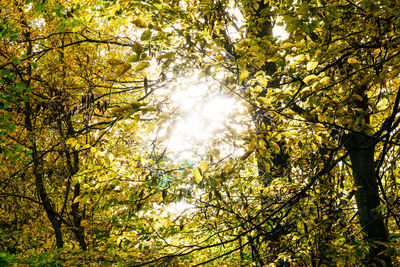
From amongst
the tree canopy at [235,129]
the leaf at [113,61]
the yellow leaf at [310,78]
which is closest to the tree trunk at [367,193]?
the tree canopy at [235,129]

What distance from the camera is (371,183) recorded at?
11.5 feet

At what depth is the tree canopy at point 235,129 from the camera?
2.04 m

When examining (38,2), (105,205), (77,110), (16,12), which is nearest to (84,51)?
(16,12)

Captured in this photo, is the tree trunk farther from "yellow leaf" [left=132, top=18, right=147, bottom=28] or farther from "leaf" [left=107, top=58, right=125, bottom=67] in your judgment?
"leaf" [left=107, top=58, right=125, bottom=67]

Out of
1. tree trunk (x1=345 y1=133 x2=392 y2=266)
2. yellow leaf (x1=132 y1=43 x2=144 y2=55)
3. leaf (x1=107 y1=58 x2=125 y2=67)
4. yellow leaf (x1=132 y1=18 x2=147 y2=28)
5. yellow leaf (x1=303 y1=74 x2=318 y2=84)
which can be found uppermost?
yellow leaf (x1=132 y1=18 x2=147 y2=28)

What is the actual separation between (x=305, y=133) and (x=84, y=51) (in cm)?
561

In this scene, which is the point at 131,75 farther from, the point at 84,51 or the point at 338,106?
the point at 338,106

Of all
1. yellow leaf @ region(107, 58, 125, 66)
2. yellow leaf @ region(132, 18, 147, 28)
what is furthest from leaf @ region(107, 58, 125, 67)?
yellow leaf @ region(132, 18, 147, 28)

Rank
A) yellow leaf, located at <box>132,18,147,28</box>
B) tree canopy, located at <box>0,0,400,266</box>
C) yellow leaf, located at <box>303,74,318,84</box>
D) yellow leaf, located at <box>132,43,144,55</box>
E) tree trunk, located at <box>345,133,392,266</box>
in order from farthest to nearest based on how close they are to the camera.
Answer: tree trunk, located at <box>345,133,392,266</box>
tree canopy, located at <box>0,0,400,266</box>
yellow leaf, located at <box>303,74,318,84</box>
yellow leaf, located at <box>132,18,147,28</box>
yellow leaf, located at <box>132,43,144,55</box>

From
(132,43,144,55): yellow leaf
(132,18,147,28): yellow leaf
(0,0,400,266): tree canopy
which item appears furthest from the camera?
(0,0,400,266): tree canopy

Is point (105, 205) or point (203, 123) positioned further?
point (105, 205)

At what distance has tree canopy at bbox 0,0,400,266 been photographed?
80.3 inches

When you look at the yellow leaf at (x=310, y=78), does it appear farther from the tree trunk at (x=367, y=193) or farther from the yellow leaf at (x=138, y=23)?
the tree trunk at (x=367, y=193)

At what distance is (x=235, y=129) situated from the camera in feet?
7.25
